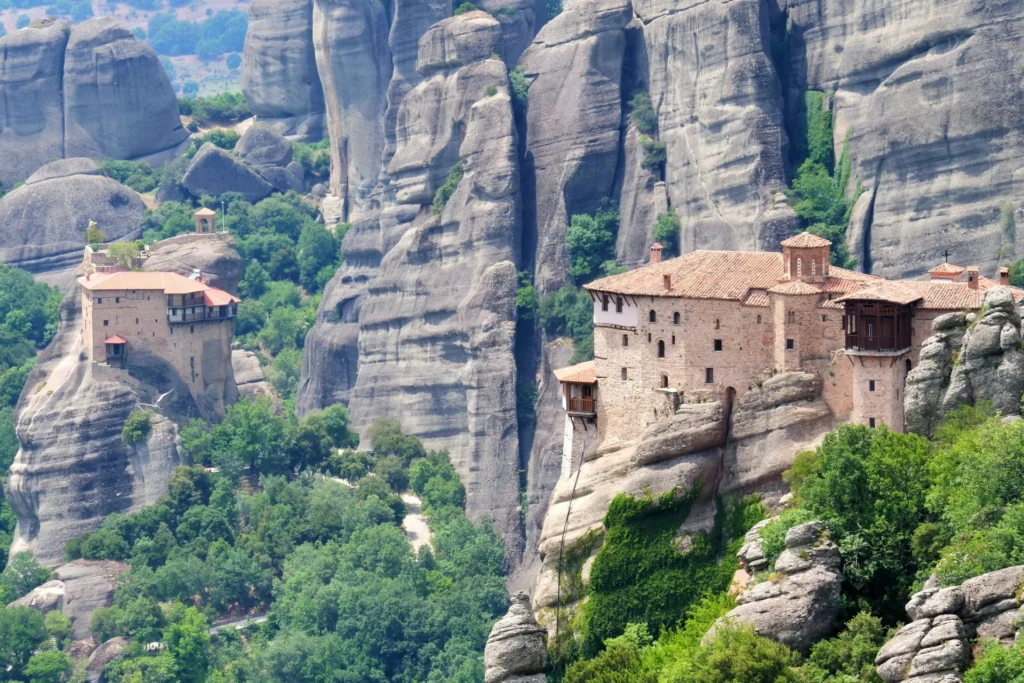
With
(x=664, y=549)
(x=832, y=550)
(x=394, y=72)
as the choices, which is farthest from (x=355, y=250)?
(x=832, y=550)

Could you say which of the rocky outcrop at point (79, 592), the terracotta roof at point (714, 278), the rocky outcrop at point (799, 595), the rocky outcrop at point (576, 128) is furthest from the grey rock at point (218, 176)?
the rocky outcrop at point (799, 595)

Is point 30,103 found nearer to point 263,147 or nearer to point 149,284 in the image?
point 263,147

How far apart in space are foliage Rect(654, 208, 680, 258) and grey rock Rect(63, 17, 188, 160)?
45.2 metres

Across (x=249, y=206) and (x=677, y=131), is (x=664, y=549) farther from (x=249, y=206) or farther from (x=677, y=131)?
(x=249, y=206)

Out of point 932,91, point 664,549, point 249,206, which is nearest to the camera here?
point 664,549

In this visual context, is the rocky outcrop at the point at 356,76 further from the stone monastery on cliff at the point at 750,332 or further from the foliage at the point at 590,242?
the stone monastery on cliff at the point at 750,332

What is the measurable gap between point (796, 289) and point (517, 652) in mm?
11836

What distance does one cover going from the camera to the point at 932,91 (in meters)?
98.6

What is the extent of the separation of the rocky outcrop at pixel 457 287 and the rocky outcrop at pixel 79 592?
44.1 feet

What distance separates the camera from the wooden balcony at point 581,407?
3132 inches

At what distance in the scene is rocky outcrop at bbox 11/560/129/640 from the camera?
109m

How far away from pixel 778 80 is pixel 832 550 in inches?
1601

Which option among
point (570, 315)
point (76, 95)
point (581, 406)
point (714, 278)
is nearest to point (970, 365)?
point (714, 278)

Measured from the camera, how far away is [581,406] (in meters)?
79.9
